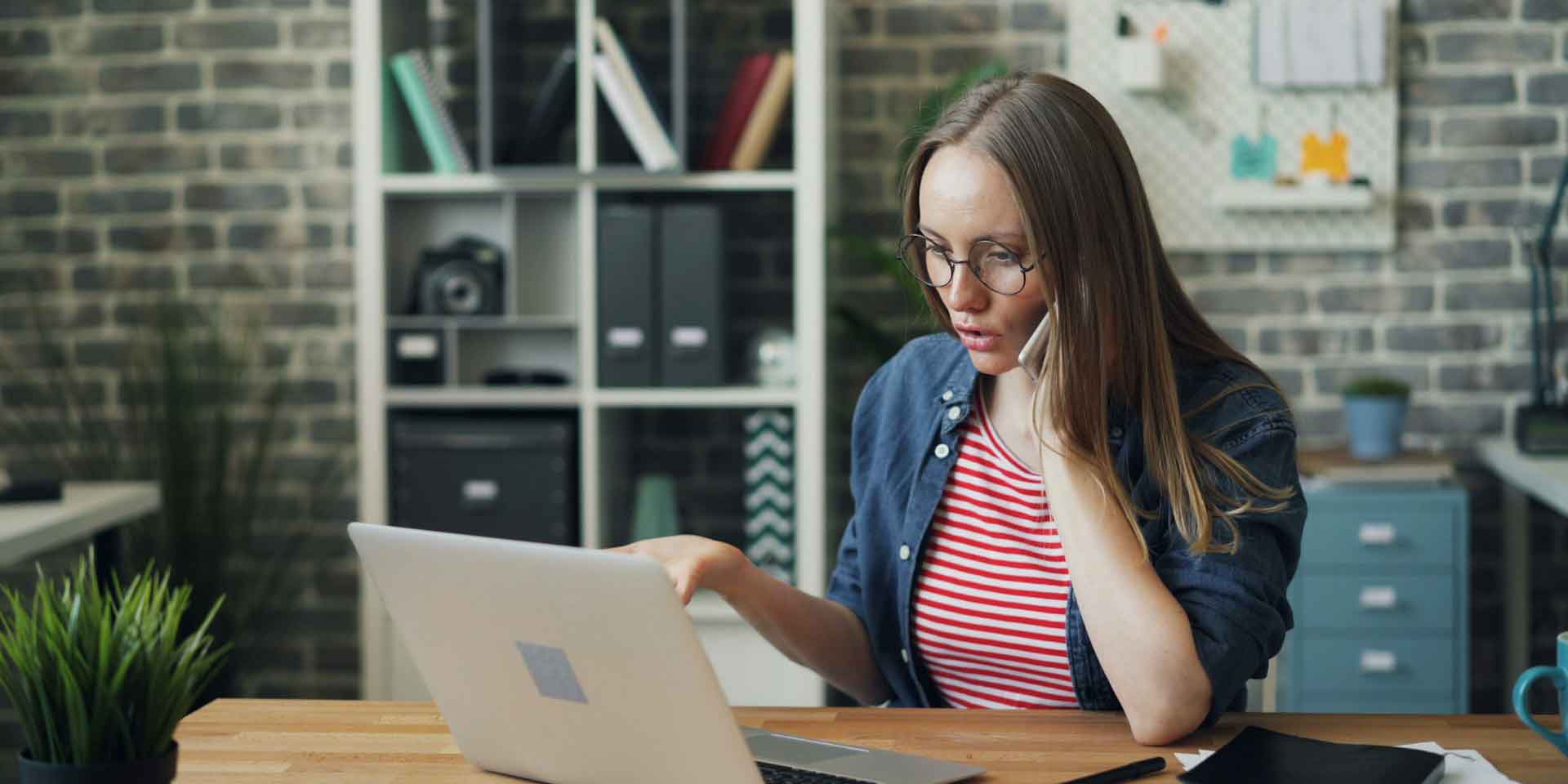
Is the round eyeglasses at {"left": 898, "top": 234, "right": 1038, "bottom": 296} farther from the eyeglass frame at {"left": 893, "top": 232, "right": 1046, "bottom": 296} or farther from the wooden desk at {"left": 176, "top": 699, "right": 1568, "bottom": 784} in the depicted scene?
the wooden desk at {"left": 176, "top": 699, "right": 1568, "bottom": 784}

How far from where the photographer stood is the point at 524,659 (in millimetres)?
1193

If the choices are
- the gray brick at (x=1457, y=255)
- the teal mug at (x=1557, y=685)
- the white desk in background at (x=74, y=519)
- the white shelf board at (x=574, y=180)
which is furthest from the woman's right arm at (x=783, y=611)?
the gray brick at (x=1457, y=255)

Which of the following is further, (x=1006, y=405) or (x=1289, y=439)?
(x=1006, y=405)

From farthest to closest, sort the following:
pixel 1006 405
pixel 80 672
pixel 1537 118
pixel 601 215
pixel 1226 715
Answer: pixel 1537 118
pixel 601 215
pixel 1006 405
pixel 1226 715
pixel 80 672

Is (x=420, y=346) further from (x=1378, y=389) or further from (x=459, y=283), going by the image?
(x=1378, y=389)

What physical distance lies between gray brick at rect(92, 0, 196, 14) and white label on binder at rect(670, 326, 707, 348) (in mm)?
1453

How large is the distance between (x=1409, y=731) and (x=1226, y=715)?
0.17m

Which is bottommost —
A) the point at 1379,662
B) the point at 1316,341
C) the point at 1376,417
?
the point at 1379,662

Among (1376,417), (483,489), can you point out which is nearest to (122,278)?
(483,489)

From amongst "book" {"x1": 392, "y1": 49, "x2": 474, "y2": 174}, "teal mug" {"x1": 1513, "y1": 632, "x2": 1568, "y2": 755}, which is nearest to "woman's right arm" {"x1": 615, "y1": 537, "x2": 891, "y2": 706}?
"teal mug" {"x1": 1513, "y1": 632, "x2": 1568, "y2": 755}

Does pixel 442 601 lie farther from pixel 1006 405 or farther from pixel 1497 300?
pixel 1497 300

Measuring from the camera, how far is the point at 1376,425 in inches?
127

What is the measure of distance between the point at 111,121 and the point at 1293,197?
270 cm

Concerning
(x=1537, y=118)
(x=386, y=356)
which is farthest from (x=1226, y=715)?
(x=1537, y=118)
